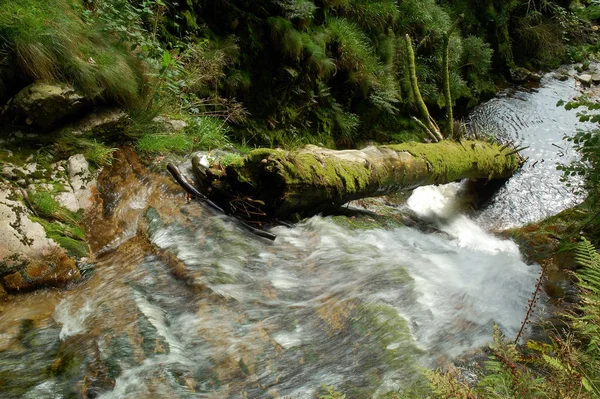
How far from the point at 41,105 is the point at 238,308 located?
2.78 metres

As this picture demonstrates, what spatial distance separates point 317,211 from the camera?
4941 mm

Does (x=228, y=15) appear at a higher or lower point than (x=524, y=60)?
higher

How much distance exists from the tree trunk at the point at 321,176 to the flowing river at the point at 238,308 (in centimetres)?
28

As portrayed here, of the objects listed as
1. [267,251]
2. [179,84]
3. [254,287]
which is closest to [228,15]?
[179,84]

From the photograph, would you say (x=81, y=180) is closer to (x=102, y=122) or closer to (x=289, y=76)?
(x=102, y=122)

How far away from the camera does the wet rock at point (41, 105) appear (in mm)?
3916

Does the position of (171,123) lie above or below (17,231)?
above

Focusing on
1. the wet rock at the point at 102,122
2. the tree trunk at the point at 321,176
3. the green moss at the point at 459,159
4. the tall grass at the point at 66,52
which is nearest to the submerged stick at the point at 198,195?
the tree trunk at the point at 321,176

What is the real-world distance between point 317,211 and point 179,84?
2.39 m

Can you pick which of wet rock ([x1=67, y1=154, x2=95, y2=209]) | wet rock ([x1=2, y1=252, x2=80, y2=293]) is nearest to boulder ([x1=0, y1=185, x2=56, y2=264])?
wet rock ([x1=2, y1=252, x2=80, y2=293])

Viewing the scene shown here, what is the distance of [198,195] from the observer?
4508 mm

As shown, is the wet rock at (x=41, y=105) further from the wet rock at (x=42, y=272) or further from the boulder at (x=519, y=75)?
the boulder at (x=519, y=75)

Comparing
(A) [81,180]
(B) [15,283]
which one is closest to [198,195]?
(A) [81,180]

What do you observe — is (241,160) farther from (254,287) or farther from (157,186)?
(254,287)
